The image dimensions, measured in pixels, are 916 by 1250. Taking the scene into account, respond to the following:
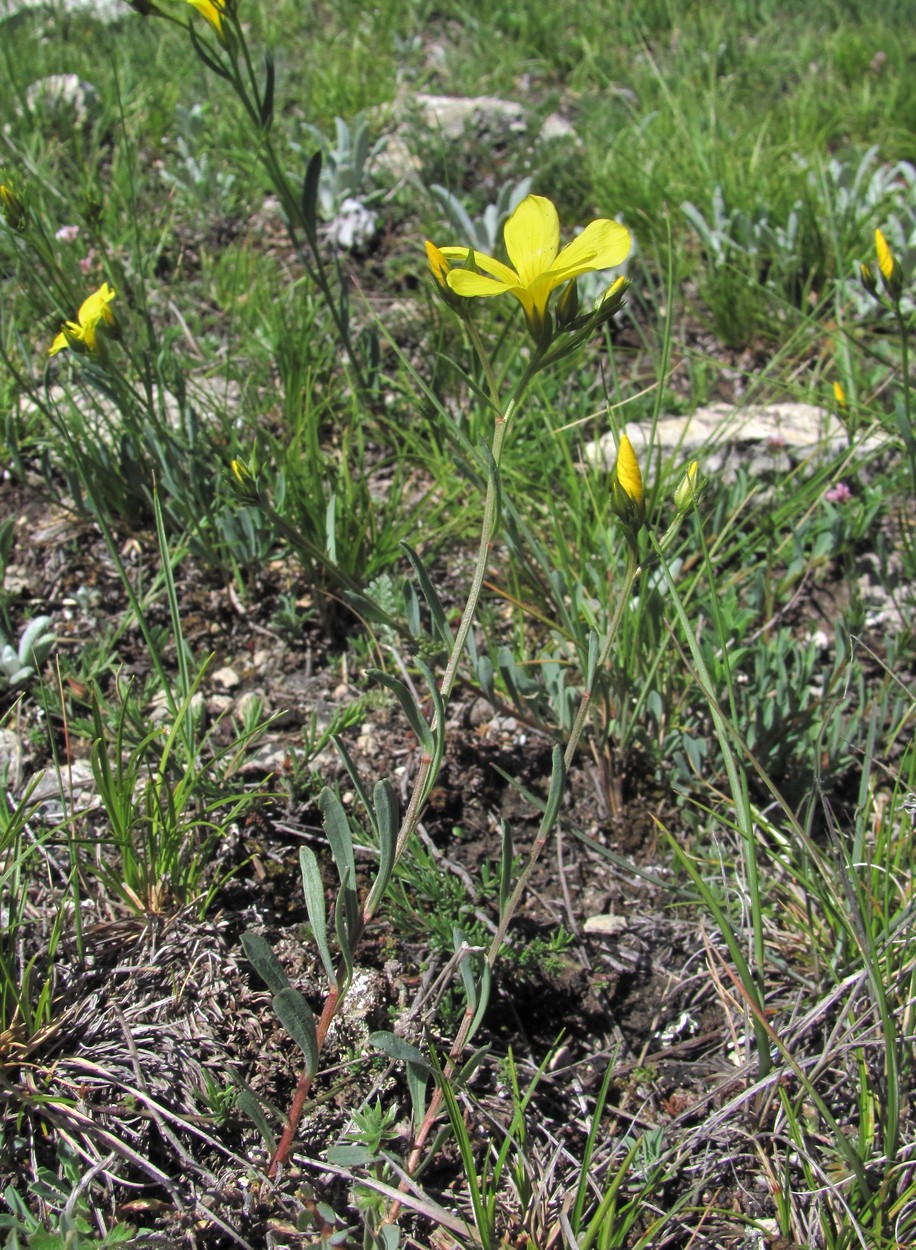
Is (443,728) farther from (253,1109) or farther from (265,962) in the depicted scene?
(253,1109)

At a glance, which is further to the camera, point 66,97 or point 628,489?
point 66,97

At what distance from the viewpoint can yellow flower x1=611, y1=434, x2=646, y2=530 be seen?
1190 millimetres

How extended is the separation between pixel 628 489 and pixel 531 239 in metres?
0.34

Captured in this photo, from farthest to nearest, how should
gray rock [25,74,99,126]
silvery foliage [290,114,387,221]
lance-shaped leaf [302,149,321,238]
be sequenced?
gray rock [25,74,99,126] → silvery foliage [290,114,387,221] → lance-shaped leaf [302,149,321,238]

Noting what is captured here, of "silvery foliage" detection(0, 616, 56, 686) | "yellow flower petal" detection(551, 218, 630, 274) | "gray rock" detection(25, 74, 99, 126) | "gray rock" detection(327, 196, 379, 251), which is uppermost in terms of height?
"gray rock" detection(25, 74, 99, 126)

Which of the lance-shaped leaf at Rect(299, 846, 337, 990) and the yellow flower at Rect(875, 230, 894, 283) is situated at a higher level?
the yellow flower at Rect(875, 230, 894, 283)

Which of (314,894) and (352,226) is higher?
(352,226)

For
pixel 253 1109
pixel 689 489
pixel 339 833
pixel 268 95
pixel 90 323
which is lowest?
pixel 253 1109

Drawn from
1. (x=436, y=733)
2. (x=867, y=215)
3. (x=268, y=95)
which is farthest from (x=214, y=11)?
(x=867, y=215)

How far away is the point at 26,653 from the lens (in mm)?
1927

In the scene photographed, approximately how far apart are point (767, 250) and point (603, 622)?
6.05ft

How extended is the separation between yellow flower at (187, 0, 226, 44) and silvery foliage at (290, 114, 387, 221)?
50.4 inches

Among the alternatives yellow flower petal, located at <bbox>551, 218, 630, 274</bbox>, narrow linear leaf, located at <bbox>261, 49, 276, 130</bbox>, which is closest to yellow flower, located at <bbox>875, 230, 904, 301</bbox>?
yellow flower petal, located at <bbox>551, 218, 630, 274</bbox>

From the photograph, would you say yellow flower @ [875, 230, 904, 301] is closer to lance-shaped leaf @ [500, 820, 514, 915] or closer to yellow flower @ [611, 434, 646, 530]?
yellow flower @ [611, 434, 646, 530]
